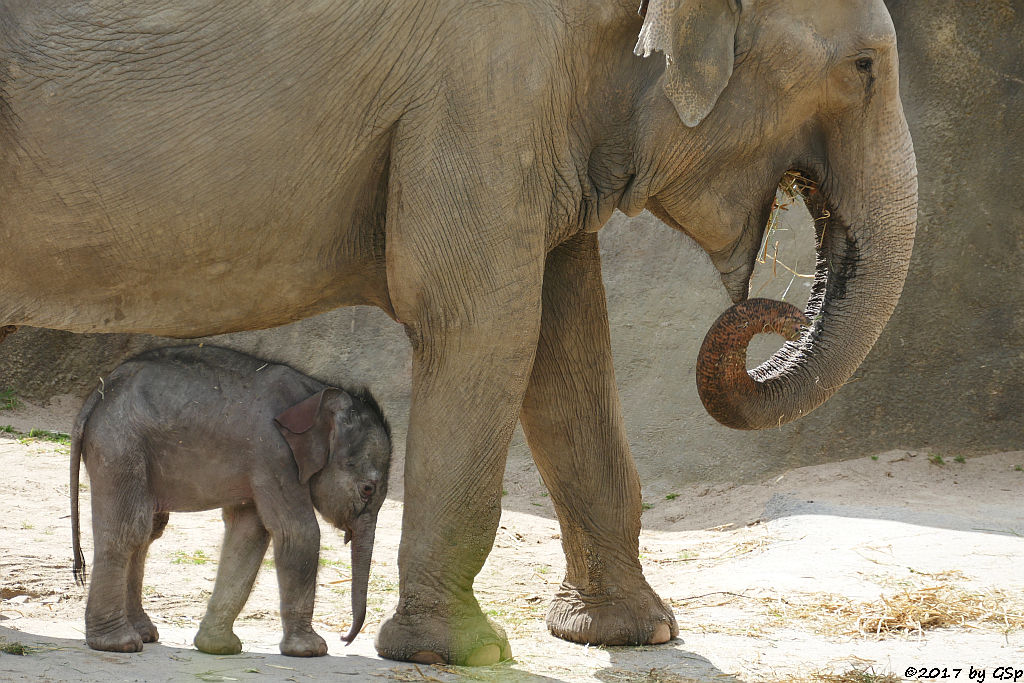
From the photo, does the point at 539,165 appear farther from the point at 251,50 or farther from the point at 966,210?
the point at 966,210

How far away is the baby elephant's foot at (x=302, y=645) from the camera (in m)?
3.74

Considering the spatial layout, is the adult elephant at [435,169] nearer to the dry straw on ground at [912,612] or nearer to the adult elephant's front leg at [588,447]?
the adult elephant's front leg at [588,447]

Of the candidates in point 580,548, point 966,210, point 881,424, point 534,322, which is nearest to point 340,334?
point 881,424

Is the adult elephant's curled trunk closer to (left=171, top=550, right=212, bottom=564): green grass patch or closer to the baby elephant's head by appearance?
the baby elephant's head

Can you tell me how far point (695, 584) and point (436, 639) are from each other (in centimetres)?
229

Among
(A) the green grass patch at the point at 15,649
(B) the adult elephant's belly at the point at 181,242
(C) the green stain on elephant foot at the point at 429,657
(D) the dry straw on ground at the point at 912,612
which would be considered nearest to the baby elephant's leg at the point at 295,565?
→ (C) the green stain on elephant foot at the point at 429,657

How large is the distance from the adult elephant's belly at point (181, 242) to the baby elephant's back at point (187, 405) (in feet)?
0.63

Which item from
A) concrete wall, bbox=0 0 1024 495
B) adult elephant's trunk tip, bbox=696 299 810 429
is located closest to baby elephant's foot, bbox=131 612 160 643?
adult elephant's trunk tip, bbox=696 299 810 429

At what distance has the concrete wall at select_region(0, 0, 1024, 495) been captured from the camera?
28.7 ft

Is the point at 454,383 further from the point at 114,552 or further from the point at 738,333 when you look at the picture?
the point at 114,552

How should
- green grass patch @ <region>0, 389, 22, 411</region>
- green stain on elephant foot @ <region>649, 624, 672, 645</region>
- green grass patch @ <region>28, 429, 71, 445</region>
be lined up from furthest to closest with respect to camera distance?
1. green grass patch @ <region>0, 389, 22, 411</region>
2. green grass patch @ <region>28, 429, 71, 445</region>
3. green stain on elephant foot @ <region>649, 624, 672, 645</region>

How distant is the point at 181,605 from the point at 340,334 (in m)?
5.46

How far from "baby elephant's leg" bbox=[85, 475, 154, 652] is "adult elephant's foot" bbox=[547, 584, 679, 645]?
5.18 ft

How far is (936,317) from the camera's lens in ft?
29.1
